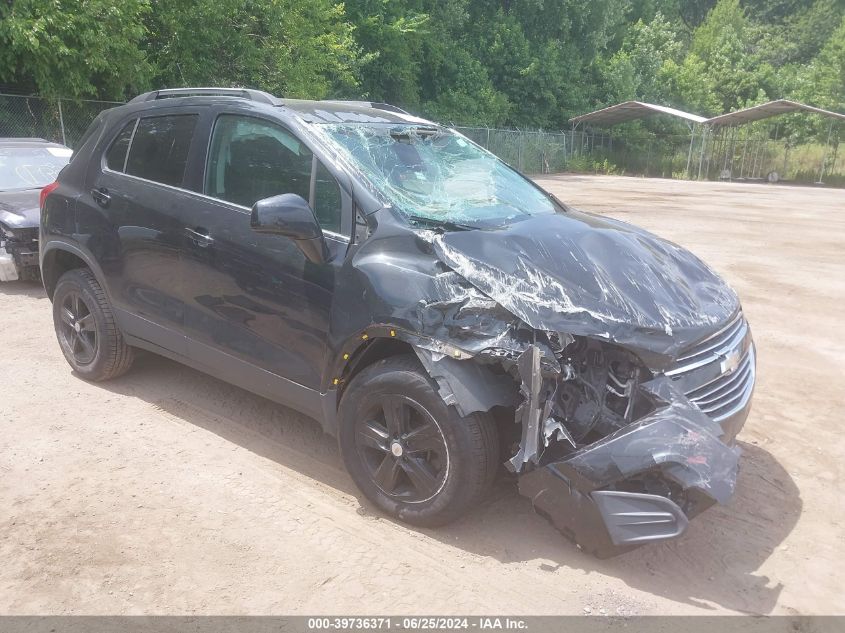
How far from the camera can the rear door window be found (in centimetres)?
423

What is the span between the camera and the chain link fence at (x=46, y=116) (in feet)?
46.4

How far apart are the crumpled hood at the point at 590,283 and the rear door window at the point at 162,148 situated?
1953 mm

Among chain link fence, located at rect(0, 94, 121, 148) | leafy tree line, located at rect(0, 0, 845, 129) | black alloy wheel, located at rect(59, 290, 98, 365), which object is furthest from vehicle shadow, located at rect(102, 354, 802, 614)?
chain link fence, located at rect(0, 94, 121, 148)

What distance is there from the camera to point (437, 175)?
401 centimetres

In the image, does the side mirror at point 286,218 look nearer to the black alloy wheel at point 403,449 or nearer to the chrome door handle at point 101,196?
the black alloy wheel at point 403,449

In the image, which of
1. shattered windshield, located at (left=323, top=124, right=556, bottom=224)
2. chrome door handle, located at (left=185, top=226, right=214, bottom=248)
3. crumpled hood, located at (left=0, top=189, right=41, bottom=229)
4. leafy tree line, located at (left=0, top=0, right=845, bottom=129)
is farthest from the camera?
leafy tree line, located at (left=0, top=0, right=845, bottom=129)

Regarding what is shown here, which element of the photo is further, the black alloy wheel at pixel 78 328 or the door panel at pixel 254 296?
the black alloy wheel at pixel 78 328

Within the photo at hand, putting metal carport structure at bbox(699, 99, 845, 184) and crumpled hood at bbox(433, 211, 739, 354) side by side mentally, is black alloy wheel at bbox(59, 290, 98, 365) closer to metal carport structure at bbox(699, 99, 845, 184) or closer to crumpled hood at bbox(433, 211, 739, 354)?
crumpled hood at bbox(433, 211, 739, 354)

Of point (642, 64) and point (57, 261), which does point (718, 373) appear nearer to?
point (57, 261)

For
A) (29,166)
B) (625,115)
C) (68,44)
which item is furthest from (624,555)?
(625,115)

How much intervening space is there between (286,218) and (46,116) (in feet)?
46.4

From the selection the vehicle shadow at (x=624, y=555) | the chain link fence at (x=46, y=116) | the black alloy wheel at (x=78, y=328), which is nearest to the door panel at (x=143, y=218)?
the black alloy wheel at (x=78, y=328)

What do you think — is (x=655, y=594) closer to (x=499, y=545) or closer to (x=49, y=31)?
(x=499, y=545)

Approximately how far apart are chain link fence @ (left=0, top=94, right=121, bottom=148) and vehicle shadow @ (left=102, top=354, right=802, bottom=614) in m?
12.3
